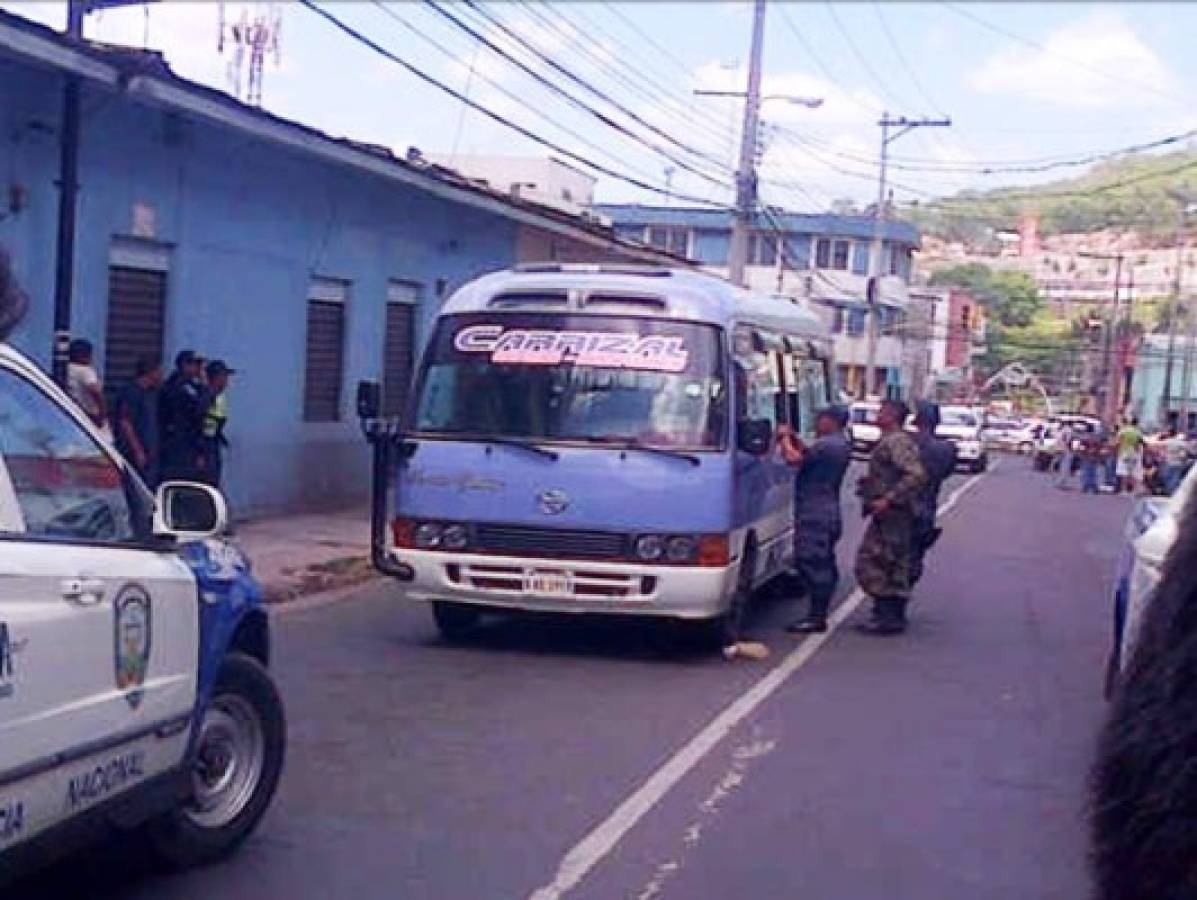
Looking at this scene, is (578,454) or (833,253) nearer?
(578,454)

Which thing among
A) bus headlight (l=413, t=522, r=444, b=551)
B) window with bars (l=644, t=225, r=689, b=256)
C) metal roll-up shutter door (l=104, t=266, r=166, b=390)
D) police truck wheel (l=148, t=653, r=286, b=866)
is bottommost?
police truck wheel (l=148, t=653, r=286, b=866)

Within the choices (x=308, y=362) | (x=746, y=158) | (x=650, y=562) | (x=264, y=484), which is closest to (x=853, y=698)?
(x=650, y=562)

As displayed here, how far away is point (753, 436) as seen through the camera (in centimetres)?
1230

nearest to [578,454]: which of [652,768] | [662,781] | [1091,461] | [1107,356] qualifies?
[652,768]

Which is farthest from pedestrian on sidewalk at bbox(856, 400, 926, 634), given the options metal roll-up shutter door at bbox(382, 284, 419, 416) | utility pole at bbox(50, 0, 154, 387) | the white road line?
metal roll-up shutter door at bbox(382, 284, 419, 416)

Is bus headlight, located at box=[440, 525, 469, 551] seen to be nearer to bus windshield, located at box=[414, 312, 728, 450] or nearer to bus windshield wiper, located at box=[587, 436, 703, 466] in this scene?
bus windshield, located at box=[414, 312, 728, 450]

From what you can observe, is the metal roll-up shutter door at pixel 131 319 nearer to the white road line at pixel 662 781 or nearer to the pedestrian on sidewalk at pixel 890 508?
the pedestrian on sidewalk at pixel 890 508

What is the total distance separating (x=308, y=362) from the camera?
21797 millimetres

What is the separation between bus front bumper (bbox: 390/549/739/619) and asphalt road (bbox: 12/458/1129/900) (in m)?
0.38

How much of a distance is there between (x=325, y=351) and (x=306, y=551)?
530cm

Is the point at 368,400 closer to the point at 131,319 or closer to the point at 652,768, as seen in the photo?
the point at 652,768

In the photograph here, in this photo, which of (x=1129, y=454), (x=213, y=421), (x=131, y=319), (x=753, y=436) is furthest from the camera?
(x=1129, y=454)

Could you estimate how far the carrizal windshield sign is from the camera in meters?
12.2

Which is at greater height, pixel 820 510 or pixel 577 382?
pixel 577 382
